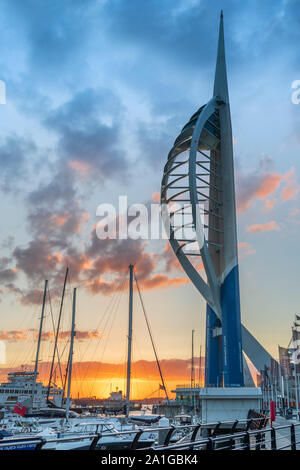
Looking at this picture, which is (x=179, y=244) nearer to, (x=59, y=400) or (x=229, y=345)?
(x=229, y=345)

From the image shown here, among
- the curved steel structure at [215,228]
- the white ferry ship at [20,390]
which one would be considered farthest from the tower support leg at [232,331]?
the white ferry ship at [20,390]

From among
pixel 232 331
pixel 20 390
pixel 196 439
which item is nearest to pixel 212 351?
pixel 232 331

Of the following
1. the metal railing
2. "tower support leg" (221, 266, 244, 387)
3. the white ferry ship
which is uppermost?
"tower support leg" (221, 266, 244, 387)

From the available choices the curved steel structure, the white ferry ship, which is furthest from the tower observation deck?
the white ferry ship

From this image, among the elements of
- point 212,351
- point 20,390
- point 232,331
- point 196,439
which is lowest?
point 20,390

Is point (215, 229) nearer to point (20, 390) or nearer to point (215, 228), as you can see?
point (215, 228)

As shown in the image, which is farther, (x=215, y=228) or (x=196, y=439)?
(x=215, y=228)

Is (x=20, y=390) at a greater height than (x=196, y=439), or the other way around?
(x=196, y=439)

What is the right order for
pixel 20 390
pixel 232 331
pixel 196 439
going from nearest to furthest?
1. pixel 196 439
2. pixel 232 331
3. pixel 20 390

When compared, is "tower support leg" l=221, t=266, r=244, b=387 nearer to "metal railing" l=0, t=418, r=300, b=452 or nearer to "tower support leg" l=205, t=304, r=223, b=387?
"tower support leg" l=205, t=304, r=223, b=387

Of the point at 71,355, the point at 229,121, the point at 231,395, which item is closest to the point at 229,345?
the point at 231,395

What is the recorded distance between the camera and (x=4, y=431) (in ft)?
98.1

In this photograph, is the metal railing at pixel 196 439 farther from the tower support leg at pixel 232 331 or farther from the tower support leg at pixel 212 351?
the tower support leg at pixel 212 351
